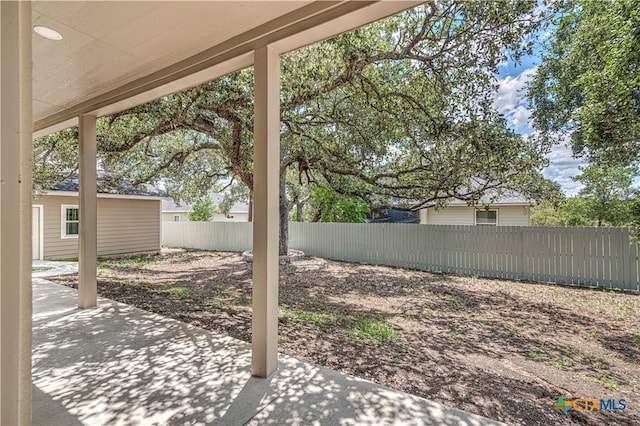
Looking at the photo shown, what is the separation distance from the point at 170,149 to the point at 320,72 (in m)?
6.89

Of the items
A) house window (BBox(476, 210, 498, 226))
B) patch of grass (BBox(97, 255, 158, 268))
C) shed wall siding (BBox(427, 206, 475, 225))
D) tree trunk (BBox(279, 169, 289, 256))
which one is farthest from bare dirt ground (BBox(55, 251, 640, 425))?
house window (BBox(476, 210, 498, 226))

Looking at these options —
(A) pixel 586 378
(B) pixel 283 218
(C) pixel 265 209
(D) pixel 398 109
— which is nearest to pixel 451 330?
(A) pixel 586 378

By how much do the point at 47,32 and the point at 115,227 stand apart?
386 inches

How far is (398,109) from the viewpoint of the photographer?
5.10 meters

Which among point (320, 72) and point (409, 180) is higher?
point (320, 72)

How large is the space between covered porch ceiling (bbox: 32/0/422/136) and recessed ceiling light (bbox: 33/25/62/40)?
44 mm

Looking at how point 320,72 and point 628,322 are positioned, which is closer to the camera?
point 628,322

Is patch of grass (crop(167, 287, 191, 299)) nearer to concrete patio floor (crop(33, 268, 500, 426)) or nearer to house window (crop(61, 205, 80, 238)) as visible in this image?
concrete patio floor (crop(33, 268, 500, 426))

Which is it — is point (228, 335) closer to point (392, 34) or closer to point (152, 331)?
point (152, 331)

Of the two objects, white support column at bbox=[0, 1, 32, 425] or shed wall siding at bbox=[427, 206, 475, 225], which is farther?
shed wall siding at bbox=[427, 206, 475, 225]

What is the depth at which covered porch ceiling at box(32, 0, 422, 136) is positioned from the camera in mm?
2006

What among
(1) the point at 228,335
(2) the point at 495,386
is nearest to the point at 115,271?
(1) the point at 228,335

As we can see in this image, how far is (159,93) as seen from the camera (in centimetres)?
334

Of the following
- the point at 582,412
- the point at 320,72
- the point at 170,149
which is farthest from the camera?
the point at 170,149
